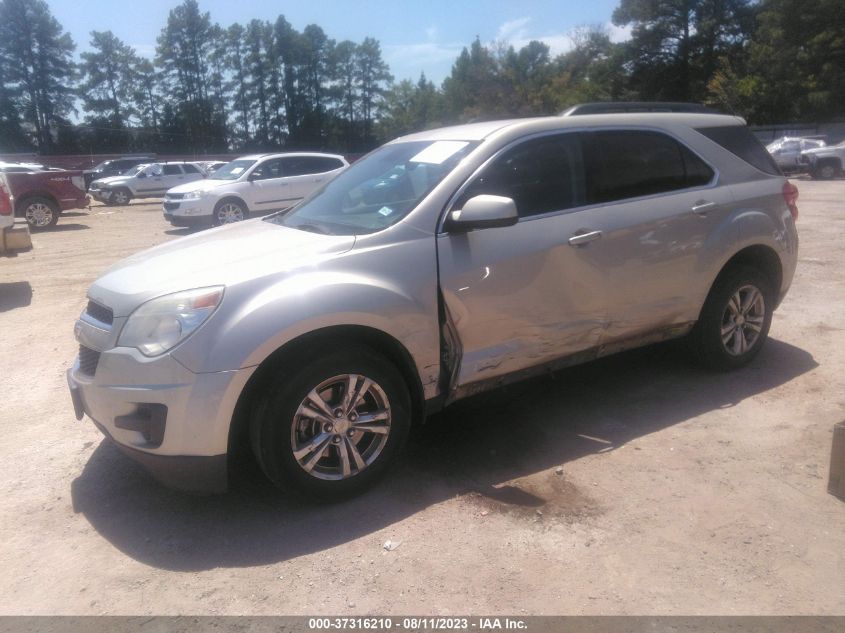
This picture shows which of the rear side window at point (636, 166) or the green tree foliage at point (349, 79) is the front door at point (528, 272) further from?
the green tree foliage at point (349, 79)

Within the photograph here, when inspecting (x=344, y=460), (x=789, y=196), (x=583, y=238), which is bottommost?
(x=344, y=460)

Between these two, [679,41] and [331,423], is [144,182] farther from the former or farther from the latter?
[679,41]

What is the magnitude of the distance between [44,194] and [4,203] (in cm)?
955

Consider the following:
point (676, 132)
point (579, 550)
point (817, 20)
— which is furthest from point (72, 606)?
point (817, 20)

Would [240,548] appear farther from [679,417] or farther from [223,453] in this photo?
[679,417]

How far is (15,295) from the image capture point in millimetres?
8805

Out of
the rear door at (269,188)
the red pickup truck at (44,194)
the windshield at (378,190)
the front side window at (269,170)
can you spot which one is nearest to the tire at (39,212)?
the red pickup truck at (44,194)

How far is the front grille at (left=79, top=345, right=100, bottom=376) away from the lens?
345 cm

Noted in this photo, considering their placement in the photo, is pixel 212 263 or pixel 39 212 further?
pixel 39 212

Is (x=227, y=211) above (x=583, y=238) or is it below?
Result: below

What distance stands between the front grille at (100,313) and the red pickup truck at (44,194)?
15295 mm

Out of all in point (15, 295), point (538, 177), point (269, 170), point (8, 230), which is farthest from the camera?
point (269, 170)

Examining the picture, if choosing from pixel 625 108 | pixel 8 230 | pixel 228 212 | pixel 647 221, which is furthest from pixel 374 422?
pixel 228 212

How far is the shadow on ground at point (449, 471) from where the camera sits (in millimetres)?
3281
